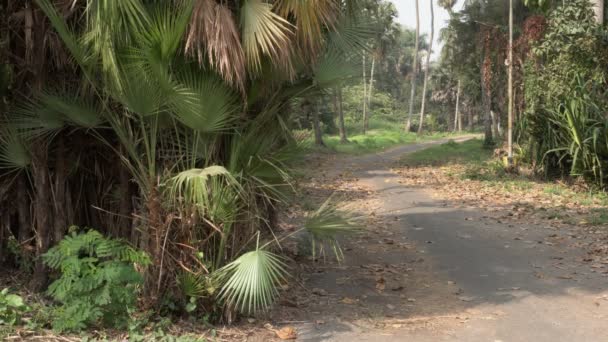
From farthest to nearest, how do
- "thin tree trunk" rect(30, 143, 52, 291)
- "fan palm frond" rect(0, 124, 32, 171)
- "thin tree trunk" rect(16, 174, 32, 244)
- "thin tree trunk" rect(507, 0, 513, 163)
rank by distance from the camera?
"thin tree trunk" rect(507, 0, 513, 163) → "thin tree trunk" rect(16, 174, 32, 244) → "thin tree trunk" rect(30, 143, 52, 291) → "fan palm frond" rect(0, 124, 32, 171)

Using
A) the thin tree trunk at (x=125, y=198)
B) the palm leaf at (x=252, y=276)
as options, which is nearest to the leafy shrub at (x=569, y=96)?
the palm leaf at (x=252, y=276)

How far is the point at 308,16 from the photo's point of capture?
18.2ft

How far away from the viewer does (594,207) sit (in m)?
11.6

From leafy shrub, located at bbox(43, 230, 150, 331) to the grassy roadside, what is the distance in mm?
7754

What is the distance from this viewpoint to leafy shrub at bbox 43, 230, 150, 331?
16.7 feet

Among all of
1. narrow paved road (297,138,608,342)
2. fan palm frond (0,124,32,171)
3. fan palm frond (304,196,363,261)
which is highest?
fan palm frond (0,124,32,171)

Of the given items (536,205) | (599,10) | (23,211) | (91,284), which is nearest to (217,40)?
(91,284)

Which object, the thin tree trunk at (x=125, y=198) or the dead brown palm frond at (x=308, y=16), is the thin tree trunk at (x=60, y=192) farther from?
the dead brown palm frond at (x=308, y=16)

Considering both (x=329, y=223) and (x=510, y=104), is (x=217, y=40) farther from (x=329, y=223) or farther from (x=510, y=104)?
(x=510, y=104)

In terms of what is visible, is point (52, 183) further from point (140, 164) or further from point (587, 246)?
point (587, 246)

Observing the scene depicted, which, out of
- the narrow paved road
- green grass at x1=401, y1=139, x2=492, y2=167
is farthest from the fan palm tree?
green grass at x1=401, y1=139, x2=492, y2=167

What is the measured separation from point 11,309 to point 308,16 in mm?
3632

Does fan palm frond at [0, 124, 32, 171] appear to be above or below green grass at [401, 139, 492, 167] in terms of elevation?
above

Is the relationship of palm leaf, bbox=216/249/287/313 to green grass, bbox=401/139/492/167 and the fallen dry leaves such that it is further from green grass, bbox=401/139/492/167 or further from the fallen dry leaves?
green grass, bbox=401/139/492/167
